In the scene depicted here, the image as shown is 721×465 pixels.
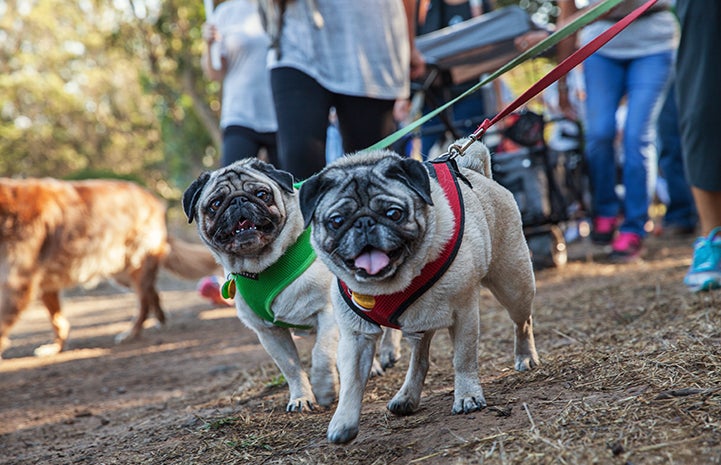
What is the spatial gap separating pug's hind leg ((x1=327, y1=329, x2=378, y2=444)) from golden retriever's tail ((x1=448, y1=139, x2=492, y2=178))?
3.33 ft

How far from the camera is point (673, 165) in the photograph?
800cm

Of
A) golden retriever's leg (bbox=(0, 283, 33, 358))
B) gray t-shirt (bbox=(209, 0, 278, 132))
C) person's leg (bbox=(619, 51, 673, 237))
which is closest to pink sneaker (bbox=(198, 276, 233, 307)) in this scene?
golden retriever's leg (bbox=(0, 283, 33, 358))

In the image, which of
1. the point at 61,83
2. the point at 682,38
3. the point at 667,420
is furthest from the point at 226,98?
the point at 61,83

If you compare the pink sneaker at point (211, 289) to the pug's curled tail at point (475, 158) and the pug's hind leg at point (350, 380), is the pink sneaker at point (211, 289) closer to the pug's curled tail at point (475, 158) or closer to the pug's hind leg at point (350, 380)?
the pug's curled tail at point (475, 158)

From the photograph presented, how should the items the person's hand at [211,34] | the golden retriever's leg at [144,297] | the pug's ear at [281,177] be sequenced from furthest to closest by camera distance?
1. the golden retriever's leg at [144,297]
2. the person's hand at [211,34]
3. the pug's ear at [281,177]

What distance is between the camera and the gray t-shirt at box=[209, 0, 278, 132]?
5160mm

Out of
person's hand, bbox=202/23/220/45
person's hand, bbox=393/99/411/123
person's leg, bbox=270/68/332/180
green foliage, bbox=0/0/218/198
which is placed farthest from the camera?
green foliage, bbox=0/0/218/198

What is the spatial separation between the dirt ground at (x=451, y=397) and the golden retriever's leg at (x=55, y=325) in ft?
1.58

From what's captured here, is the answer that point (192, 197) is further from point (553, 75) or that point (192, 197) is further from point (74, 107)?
point (74, 107)

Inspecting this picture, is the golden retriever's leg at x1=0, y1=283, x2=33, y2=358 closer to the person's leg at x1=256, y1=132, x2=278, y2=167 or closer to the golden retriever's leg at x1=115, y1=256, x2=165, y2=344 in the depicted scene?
the golden retriever's leg at x1=115, y1=256, x2=165, y2=344

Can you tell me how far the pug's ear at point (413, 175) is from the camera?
2.31m

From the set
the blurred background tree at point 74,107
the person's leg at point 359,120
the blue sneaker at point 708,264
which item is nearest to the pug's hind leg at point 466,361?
the person's leg at point 359,120

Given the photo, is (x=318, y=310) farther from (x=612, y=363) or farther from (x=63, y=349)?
(x=63, y=349)

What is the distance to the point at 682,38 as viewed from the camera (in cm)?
386
